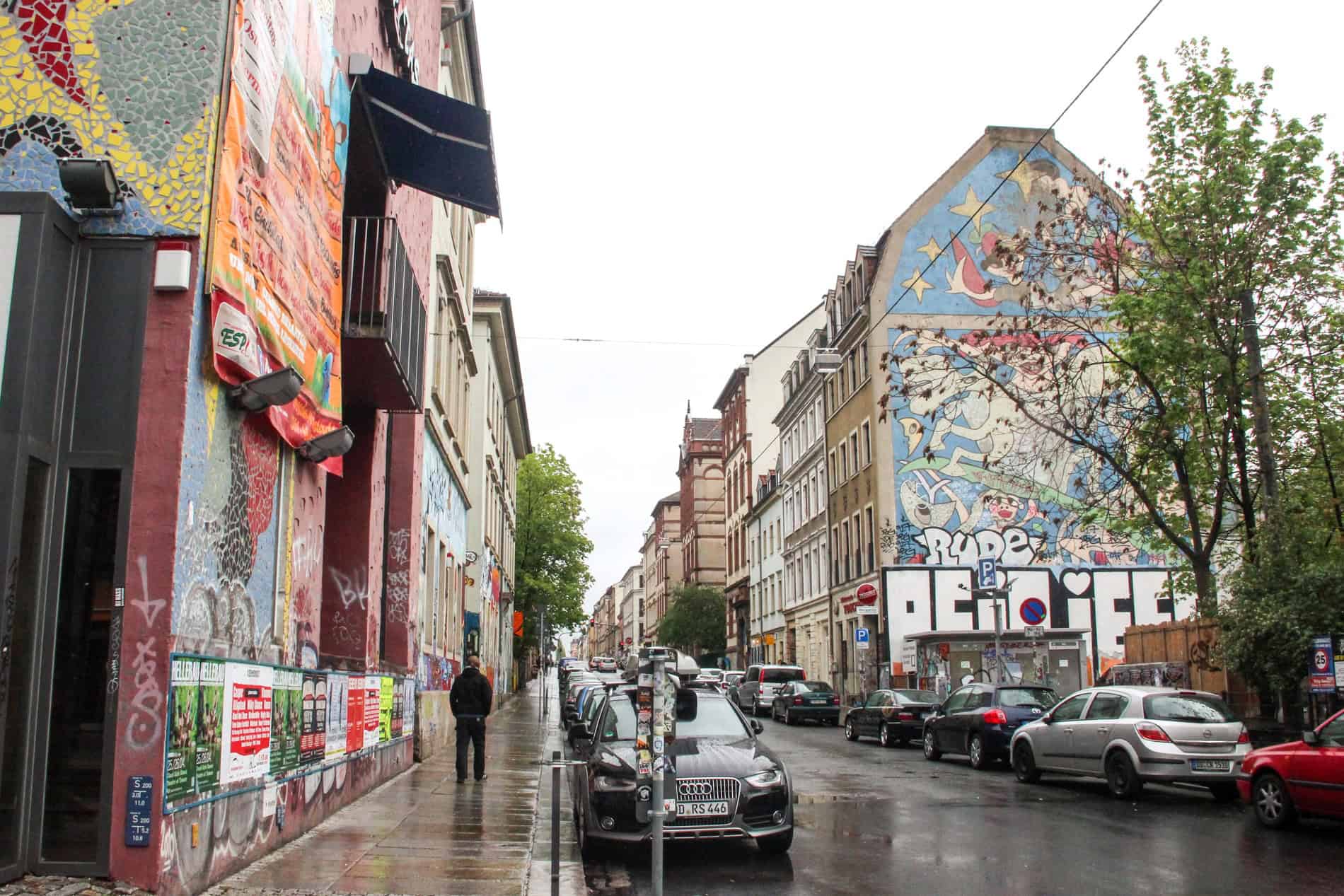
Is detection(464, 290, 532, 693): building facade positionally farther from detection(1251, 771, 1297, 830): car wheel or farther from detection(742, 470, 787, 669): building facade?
detection(1251, 771, 1297, 830): car wheel

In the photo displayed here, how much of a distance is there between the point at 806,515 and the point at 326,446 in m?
44.3

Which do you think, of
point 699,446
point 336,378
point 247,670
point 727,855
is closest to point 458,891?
point 247,670

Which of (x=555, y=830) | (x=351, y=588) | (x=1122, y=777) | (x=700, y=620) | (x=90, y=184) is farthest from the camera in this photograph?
(x=700, y=620)

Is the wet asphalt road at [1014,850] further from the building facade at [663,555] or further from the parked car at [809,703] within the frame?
the building facade at [663,555]

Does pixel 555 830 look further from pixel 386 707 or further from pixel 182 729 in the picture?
pixel 386 707

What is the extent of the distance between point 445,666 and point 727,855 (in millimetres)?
14544

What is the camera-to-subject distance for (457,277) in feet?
84.5

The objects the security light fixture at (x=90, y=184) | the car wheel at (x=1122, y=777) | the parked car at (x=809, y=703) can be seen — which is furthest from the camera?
the parked car at (x=809, y=703)

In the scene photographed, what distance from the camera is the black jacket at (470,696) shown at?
52.0 ft

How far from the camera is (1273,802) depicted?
486 inches

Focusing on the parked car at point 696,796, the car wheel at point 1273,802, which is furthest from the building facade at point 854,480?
the parked car at point 696,796

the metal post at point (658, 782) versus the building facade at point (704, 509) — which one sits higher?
the building facade at point (704, 509)

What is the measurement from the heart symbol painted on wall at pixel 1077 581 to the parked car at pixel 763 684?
31.0 ft

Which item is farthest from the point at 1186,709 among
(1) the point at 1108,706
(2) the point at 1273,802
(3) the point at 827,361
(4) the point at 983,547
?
(3) the point at 827,361
